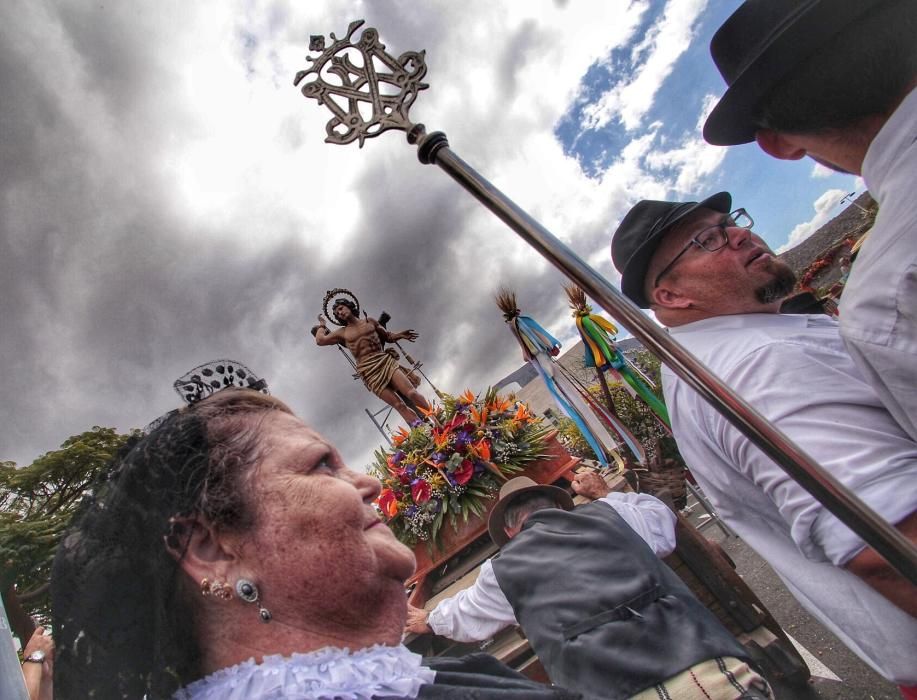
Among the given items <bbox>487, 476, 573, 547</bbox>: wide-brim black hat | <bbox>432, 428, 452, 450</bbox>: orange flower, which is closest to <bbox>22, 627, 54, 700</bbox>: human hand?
<bbox>487, 476, 573, 547</bbox>: wide-brim black hat

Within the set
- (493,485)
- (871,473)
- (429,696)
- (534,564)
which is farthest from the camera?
(493,485)

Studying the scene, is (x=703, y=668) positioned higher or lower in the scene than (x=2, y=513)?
lower

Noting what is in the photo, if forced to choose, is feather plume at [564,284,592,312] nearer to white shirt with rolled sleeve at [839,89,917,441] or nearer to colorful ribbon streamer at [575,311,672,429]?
colorful ribbon streamer at [575,311,672,429]

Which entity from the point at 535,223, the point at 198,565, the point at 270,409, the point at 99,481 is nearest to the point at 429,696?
the point at 198,565

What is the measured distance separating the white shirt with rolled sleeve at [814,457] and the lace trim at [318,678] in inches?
45.1

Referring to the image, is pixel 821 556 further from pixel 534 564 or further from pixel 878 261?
pixel 534 564

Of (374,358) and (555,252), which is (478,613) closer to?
(555,252)

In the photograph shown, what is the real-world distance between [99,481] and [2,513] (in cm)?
459

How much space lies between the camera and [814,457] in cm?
134

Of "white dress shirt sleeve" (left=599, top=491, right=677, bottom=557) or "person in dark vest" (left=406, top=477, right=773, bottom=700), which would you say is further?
"white dress shirt sleeve" (left=599, top=491, right=677, bottom=557)

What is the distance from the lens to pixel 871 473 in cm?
124

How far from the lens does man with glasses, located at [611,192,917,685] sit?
129 cm

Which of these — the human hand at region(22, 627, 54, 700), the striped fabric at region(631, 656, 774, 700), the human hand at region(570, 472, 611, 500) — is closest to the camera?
the human hand at region(22, 627, 54, 700)

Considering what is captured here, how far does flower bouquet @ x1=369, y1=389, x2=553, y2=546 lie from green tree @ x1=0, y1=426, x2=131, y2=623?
2.26m
